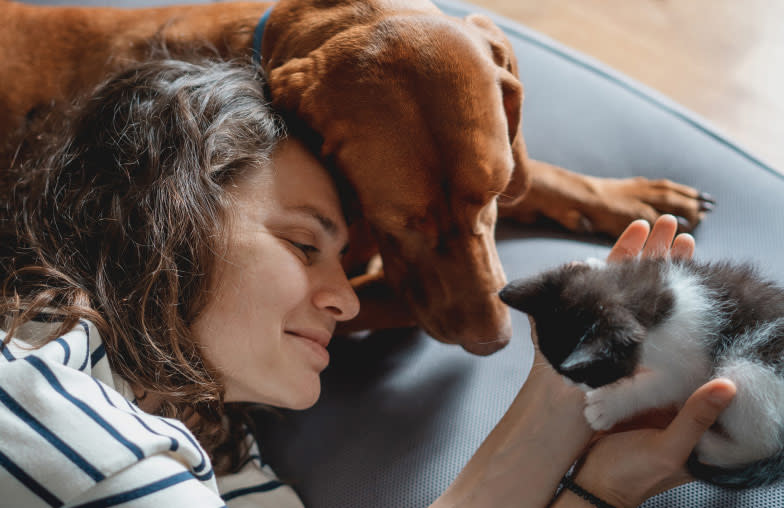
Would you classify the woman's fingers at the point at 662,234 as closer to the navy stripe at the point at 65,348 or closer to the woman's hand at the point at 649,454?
the woman's hand at the point at 649,454

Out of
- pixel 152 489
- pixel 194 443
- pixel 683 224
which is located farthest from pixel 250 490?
pixel 683 224

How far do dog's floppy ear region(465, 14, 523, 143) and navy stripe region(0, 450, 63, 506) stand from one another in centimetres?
126

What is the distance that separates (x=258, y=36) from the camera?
6.12 ft

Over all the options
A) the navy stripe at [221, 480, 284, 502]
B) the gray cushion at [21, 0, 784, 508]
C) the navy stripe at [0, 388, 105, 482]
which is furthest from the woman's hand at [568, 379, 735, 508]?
the navy stripe at [0, 388, 105, 482]

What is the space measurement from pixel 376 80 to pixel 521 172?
564 mm

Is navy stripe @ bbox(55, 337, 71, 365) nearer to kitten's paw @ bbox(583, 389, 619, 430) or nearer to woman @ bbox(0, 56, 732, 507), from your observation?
woman @ bbox(0, 56, 732, 507)

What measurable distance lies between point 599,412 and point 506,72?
0.84 metres

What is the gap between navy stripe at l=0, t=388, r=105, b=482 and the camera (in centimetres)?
109

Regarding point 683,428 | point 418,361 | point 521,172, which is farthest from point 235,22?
point 683,428

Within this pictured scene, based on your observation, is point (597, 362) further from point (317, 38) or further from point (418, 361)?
point (317, 38)

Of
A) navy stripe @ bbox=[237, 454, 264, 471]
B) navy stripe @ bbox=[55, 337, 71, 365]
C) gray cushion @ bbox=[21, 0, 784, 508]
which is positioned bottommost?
navy stripe @ bbox=[237, 454, 264, 471]

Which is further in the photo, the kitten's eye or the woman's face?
the kitten's eye

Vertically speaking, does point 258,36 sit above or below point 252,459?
Result: above

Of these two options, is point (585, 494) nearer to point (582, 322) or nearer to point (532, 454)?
point (532, 454)
